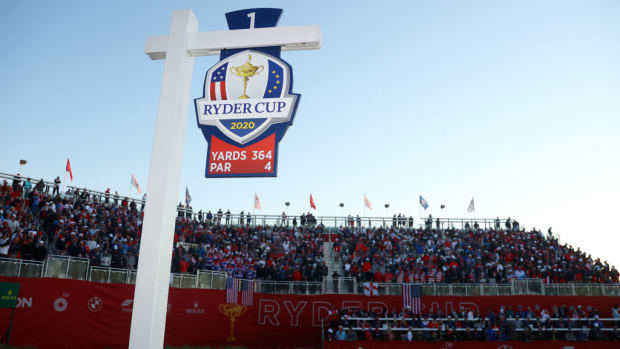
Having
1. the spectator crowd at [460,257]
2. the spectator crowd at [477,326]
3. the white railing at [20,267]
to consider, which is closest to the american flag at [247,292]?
the spectator crowd at [477,326]

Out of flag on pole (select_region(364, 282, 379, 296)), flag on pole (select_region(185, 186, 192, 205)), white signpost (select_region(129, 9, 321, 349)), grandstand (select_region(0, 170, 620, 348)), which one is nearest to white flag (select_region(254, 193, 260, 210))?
flag on pole (select_region(185, 186, 192, 205))

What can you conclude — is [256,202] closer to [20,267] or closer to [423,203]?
[423,203]

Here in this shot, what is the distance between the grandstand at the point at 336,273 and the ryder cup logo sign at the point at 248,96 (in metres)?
14.1

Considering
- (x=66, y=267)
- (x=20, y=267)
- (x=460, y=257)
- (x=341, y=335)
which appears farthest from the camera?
(x=460, y=257)

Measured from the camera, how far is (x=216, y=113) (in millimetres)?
6227

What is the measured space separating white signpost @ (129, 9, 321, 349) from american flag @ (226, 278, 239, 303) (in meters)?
18.5

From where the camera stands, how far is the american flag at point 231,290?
76.2 ft

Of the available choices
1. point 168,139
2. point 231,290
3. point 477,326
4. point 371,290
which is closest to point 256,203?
point 231,290

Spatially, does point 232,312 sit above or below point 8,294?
below

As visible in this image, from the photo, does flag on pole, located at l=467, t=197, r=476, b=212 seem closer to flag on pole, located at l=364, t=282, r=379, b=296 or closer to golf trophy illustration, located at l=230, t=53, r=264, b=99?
flag on pole, located at l=364, t=282, r=379, b=296

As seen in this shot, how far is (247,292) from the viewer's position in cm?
2378

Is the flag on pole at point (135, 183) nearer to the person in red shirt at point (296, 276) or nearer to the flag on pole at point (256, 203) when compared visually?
the flag on pole at point (256, 203)

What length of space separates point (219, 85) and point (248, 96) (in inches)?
17.0

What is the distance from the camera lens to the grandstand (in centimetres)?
1892
